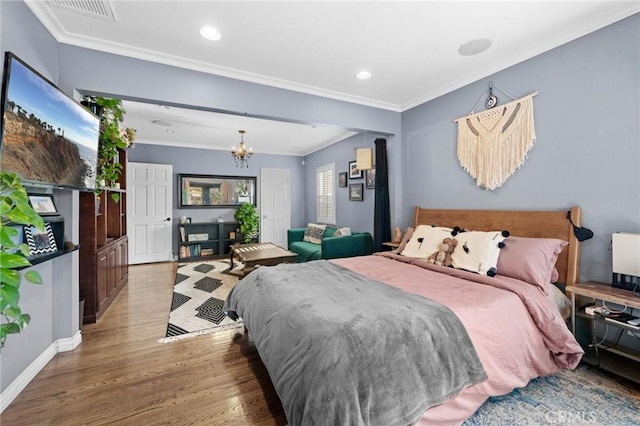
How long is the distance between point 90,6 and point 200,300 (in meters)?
3.08

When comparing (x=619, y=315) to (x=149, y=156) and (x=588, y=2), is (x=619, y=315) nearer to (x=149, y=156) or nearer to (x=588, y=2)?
(x=588, y=2)

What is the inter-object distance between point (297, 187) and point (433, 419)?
21.0ft

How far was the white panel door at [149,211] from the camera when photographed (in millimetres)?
5715

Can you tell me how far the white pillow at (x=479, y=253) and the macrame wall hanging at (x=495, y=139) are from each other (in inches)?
30.3

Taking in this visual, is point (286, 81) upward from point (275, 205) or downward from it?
upward

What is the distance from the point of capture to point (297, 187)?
7.49m

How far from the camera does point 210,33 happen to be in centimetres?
234

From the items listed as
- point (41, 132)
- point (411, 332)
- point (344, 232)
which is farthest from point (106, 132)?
point (344, 232)

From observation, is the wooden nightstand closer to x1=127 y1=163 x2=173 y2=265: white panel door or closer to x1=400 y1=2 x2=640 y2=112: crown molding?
x1=400 y1=2 x2=640 y2=112: crown molding

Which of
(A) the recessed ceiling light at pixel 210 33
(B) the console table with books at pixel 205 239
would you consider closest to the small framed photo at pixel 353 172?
(B) the console table with books at pixel 205 239

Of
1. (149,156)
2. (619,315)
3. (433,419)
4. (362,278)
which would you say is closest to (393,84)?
(362,278)

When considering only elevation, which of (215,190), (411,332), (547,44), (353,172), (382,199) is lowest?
(411,332)

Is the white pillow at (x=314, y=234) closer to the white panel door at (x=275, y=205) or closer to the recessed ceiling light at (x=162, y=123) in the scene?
the white panel door at (x=275, y=205)

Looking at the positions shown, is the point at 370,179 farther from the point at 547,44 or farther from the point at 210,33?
the point at 210,33
